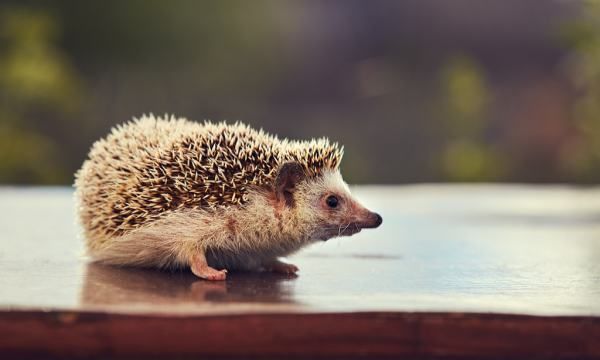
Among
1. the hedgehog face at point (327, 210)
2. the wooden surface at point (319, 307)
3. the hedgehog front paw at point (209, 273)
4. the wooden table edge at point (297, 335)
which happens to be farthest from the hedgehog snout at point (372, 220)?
the wooden table edge at point (297, 335)

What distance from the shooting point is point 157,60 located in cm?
1085

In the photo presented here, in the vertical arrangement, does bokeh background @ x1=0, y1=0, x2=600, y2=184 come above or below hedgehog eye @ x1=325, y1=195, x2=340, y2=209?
above

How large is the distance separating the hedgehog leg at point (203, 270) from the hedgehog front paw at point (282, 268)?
8.7 inches

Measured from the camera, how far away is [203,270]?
6.24ft

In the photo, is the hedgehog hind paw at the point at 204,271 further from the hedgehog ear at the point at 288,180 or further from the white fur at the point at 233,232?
the hedgehog ear at the point at 288,180

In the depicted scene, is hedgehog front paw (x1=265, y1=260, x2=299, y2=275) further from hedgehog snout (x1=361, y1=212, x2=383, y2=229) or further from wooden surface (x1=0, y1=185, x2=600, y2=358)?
hedgehog snout (x1=361, y1=212, x2=383, y2=229)

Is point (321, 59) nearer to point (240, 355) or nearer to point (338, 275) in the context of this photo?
point (338, 275)

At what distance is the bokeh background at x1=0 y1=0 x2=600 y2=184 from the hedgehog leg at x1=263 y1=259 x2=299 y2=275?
8.19 metres

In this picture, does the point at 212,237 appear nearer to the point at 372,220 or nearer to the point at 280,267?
the point at 280,267

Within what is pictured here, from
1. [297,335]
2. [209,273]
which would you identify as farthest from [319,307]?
[209,273]

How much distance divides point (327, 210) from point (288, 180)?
0.41 ft

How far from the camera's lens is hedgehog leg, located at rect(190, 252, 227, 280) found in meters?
1.88

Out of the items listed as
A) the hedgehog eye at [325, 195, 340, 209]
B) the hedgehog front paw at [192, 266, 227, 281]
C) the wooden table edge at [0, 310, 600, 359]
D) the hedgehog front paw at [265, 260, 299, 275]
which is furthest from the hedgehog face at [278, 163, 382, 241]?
the wooden table edge at [0, 310, 600, 359]

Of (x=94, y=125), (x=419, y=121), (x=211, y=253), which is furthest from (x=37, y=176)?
(x=211, y=253)
